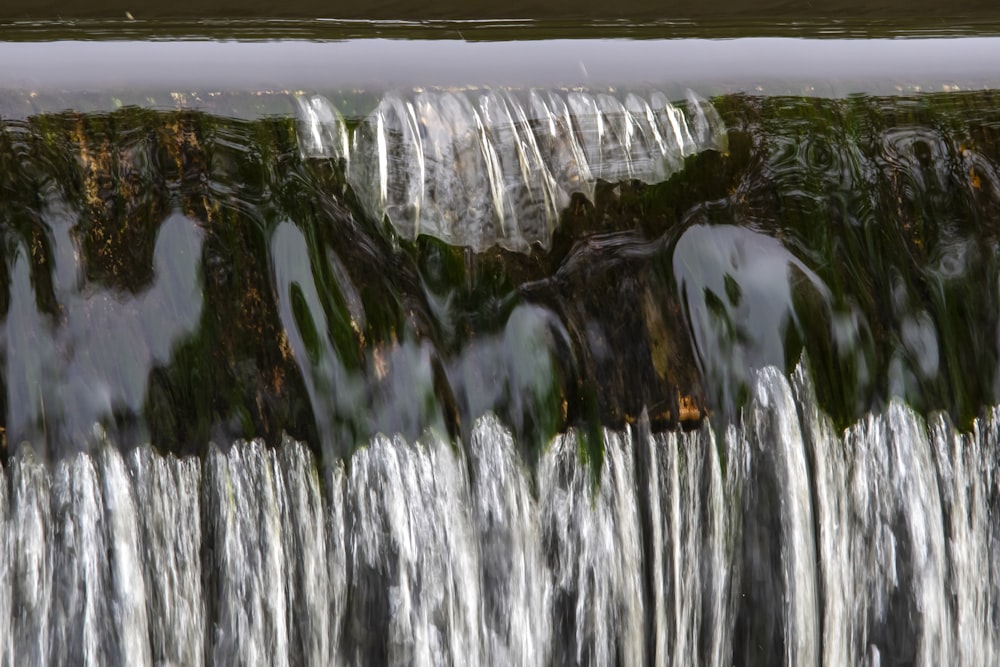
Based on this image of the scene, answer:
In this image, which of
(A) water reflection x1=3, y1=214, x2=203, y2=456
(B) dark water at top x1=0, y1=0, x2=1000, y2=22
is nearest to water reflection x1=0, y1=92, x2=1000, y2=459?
(A) water reflection x1=3, y1=214, x2=203, y2=456

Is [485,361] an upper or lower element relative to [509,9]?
lower

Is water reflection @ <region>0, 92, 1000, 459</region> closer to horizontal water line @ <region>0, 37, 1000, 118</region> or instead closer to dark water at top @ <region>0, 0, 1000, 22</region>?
horizontal water line @ <region>0, 37, 1000, 118</region>

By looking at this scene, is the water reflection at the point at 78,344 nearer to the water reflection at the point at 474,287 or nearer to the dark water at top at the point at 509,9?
the water reflection at the point at 474,287

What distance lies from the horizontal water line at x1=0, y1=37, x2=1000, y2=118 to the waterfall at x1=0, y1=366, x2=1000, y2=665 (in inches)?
33.3

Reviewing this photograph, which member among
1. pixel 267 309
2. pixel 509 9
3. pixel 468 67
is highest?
pixel 509 9

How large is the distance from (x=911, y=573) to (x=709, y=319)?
83 cm

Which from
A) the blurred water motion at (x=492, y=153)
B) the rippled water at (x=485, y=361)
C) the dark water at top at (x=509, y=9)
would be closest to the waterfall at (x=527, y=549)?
the rippled water at (x=485, y=361)

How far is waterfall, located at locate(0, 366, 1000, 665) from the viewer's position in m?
2.62

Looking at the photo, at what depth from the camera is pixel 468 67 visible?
3102 millimetres

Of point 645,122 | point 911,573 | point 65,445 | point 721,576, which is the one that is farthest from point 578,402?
point 65,445

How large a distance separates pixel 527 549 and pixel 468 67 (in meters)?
1.25

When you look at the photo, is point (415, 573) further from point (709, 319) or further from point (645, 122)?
point (645, 122)

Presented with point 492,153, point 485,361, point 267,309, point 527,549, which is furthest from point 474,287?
point 527,549

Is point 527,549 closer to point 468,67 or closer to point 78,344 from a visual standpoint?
point 78,344
